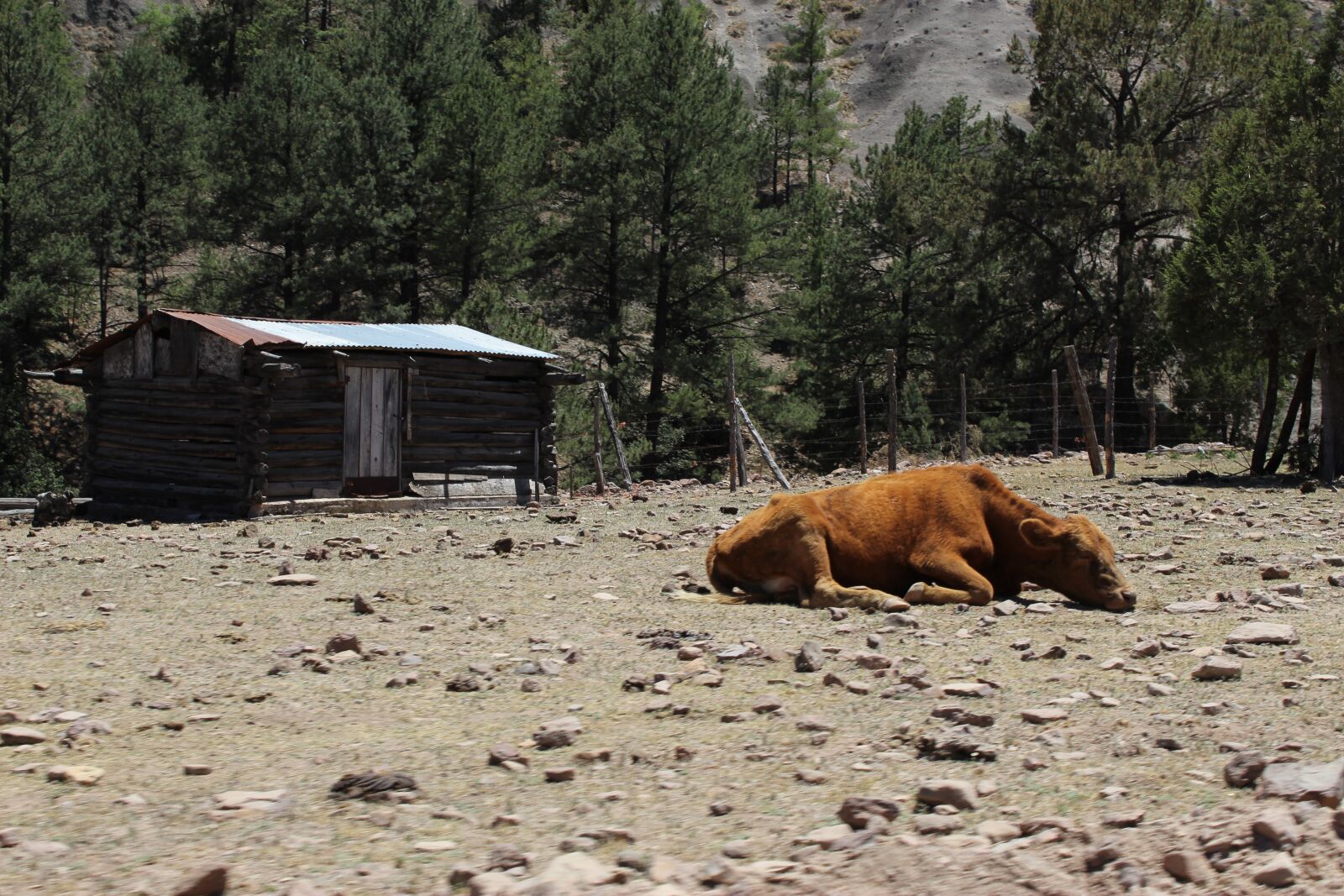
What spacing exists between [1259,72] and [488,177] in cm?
2115

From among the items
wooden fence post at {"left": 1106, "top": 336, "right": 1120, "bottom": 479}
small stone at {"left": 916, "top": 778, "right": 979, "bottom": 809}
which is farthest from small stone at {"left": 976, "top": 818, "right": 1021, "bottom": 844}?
wooden fence post at {"left": 1106, "top": 336, "right": 1120, "bottom": 479}

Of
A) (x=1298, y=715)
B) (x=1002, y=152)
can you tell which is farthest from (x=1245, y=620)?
(x=1002, y=152)

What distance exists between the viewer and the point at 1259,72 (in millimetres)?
34719

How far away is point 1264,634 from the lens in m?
7.06

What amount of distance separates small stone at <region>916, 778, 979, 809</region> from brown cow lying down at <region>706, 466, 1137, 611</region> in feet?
14.0

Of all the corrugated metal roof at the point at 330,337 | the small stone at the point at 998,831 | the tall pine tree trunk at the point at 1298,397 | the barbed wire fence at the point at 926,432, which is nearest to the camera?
the small stone at the point at 998,831

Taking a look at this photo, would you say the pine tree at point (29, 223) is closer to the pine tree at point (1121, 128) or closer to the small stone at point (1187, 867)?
the pine tree at point (1121, 128)

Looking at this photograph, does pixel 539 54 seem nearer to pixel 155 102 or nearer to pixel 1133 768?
pixel 155 102

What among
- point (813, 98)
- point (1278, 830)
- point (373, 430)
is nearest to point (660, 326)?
point (373, 430)

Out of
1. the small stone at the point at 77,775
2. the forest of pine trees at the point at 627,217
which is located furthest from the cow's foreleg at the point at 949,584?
the forest of pine trees at the point at 627,217

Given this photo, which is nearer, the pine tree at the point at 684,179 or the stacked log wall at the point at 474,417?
the stacked log wall at the point at 474,417

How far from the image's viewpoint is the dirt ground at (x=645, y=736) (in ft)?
13.0

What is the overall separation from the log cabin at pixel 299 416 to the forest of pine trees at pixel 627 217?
8.80 meters

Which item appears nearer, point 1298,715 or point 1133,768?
point 1133,768
